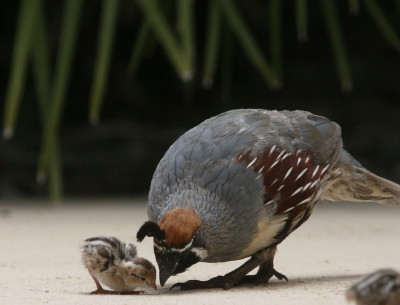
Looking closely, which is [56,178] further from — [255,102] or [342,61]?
[255,102]

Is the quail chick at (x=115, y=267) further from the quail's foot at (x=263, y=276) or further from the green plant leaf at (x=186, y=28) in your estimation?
the green plant leaf at (x=186, y=28)

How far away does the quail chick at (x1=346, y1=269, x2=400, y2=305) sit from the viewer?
3.20m

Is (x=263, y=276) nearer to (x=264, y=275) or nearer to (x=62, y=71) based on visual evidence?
(x=264, y=275)

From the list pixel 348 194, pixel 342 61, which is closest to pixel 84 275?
pixel 348 194

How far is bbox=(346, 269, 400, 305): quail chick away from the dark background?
17.8 ft

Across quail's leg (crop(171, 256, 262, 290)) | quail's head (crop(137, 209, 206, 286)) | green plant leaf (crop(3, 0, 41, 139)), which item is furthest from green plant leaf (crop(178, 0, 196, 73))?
quail's head (crop(137, 209, 206, 286))

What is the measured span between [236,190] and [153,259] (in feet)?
4.27

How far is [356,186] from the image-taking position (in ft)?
16.1

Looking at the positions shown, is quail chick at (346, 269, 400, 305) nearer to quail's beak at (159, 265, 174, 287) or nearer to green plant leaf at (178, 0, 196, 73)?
quail's beak at (159, 265, 174, 287)

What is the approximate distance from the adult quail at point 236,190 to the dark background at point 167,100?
4.30 m

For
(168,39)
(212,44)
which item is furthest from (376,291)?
(212,44)

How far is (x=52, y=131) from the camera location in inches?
270

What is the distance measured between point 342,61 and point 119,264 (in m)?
3.47

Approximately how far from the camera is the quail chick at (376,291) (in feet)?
10.5
